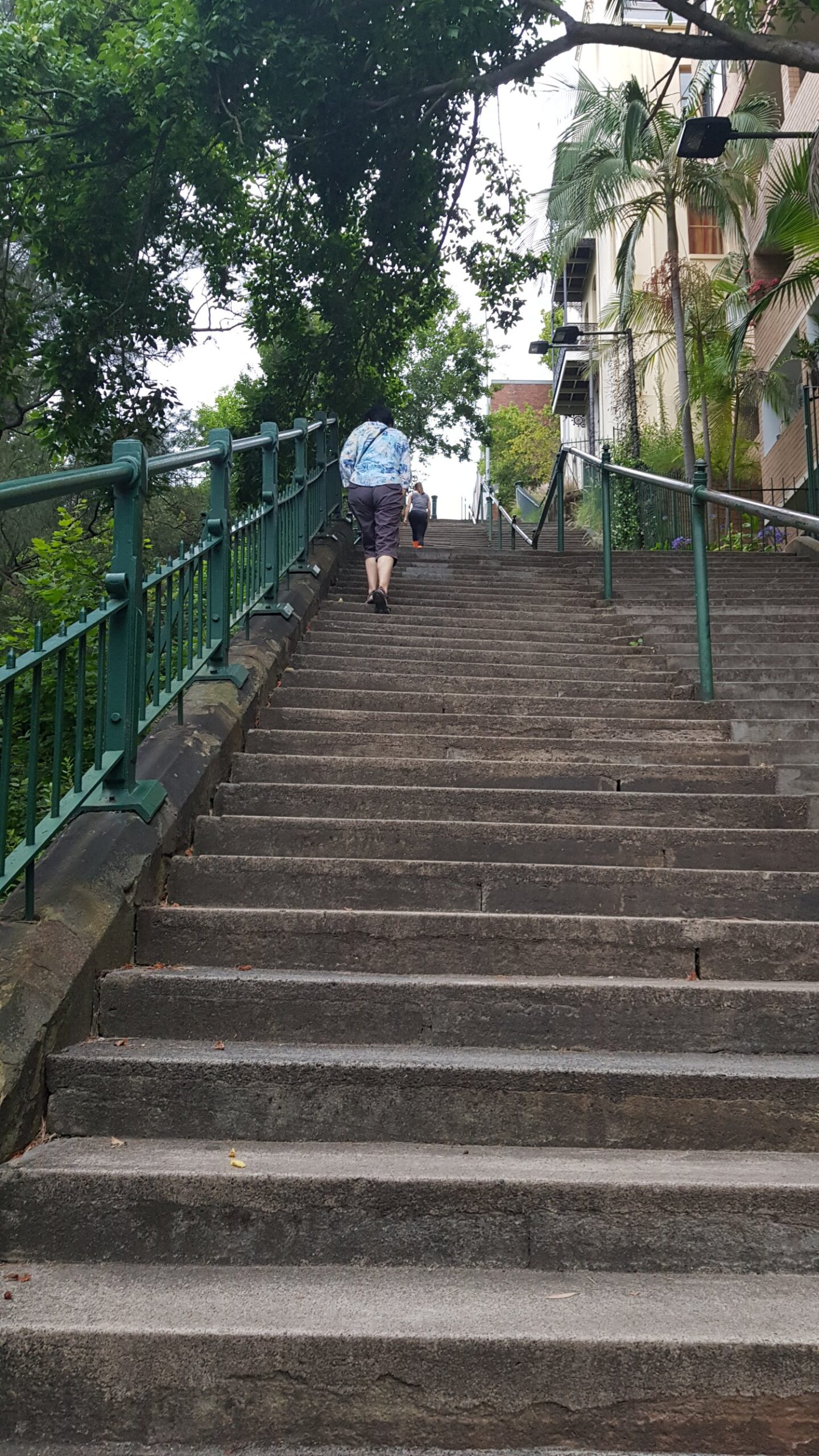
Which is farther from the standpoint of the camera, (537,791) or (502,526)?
(502,526)

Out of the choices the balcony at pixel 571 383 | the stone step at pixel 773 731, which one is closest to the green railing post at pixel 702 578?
the stone step at pixel 773 731

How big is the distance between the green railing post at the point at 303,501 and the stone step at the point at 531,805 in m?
3.50

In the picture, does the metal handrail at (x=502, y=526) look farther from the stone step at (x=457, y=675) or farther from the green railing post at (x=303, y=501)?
Answer: the stone step at (x=457, y=675)

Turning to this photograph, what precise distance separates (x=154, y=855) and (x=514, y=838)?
1269 millimetres

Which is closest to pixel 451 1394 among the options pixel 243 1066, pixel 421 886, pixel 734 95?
pixel 243 1066

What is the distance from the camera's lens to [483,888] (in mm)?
3764

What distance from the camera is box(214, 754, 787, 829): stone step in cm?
439

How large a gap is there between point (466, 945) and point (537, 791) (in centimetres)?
120

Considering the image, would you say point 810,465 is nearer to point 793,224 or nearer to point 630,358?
point 793,224

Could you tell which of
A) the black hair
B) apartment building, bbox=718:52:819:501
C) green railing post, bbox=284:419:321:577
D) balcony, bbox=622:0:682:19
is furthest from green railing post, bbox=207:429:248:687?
balcony, bbox=622:0:682:19

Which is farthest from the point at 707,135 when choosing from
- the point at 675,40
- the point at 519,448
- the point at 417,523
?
the point at 519,448

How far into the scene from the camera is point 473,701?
5770 mm

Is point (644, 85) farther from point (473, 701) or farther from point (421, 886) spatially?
point (421, 886)

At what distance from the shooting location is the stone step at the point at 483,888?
146 inches
